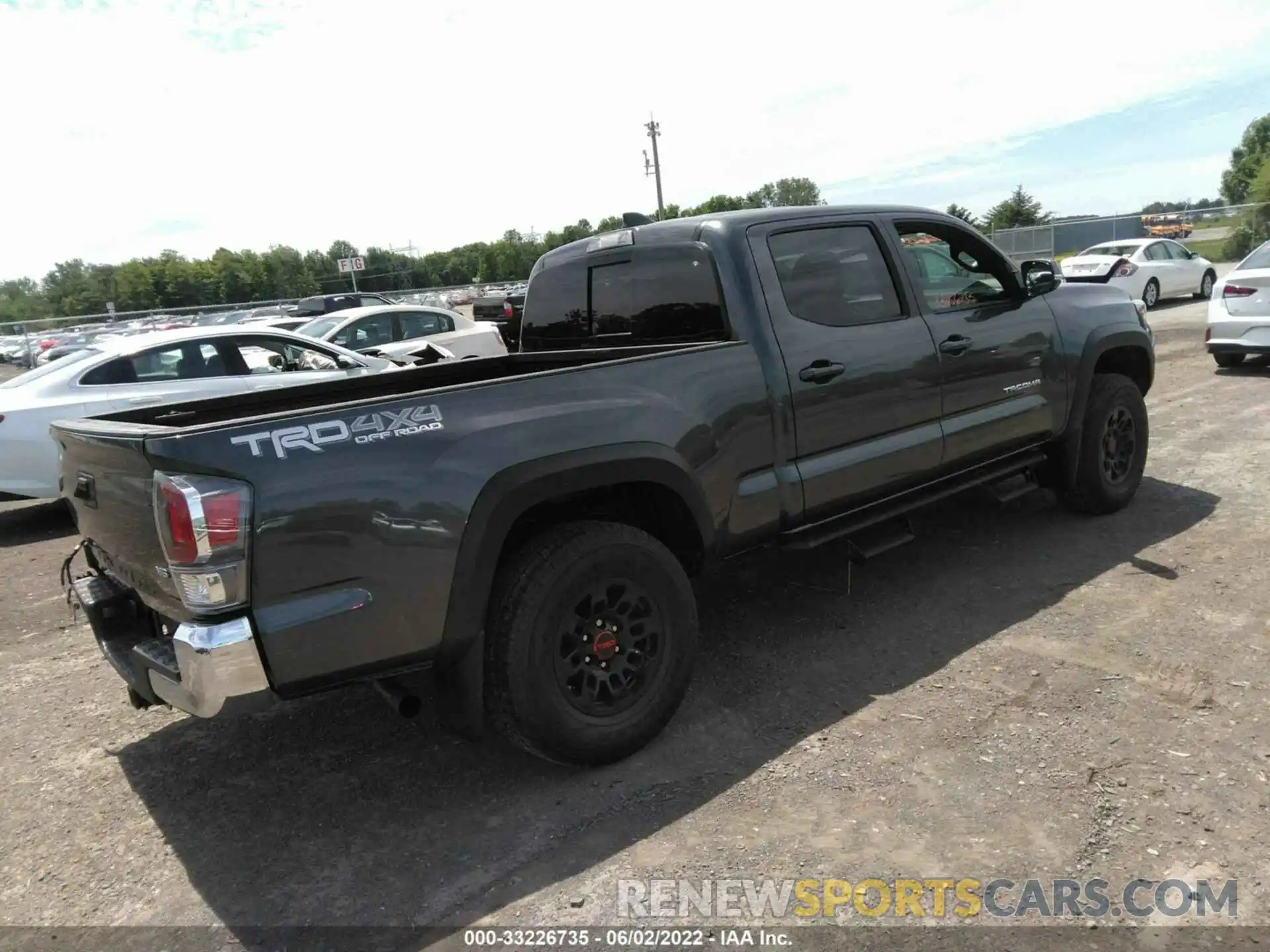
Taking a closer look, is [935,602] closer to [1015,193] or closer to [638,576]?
[638,576]

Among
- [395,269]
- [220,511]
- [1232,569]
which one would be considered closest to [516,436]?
[220,511]

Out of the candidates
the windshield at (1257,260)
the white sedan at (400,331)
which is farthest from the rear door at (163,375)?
the windshield at (1257,260)

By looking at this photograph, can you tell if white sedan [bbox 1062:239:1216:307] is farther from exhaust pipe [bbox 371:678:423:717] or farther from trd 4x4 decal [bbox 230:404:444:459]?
exhaust pipe [bbox 371:678:423:717]

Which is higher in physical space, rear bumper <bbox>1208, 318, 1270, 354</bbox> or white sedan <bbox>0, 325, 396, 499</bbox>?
white sedan <bbox>0, 325, 396, 499</bbox>

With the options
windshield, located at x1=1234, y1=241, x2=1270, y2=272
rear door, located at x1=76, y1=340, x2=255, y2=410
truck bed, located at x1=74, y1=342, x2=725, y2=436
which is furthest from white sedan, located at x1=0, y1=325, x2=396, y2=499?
windshield, located at x1=1234, y1=241, x2=1270, y2=272

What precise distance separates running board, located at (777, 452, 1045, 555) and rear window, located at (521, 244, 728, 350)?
0.95 metres

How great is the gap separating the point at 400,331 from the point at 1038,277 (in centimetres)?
911

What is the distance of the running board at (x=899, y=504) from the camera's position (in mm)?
4012

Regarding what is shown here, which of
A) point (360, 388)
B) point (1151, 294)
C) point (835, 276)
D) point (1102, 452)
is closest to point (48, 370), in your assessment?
point (360, 388)

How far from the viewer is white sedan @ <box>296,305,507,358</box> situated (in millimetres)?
11875

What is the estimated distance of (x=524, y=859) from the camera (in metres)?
2.84

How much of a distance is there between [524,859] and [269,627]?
106cm

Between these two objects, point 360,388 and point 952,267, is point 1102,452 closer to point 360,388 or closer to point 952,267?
point 952,267

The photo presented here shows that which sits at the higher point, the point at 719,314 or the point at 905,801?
the point at 719,314
